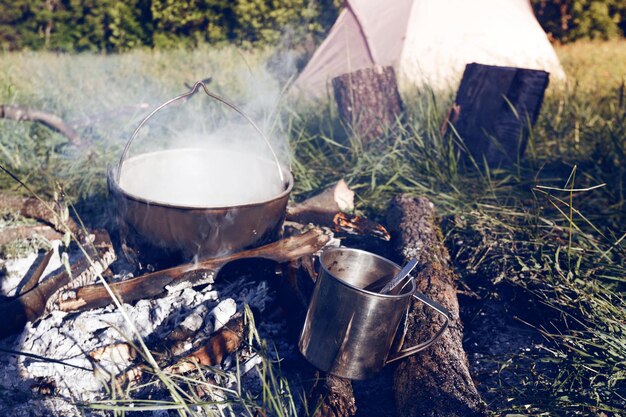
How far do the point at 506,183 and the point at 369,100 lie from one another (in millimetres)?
1339

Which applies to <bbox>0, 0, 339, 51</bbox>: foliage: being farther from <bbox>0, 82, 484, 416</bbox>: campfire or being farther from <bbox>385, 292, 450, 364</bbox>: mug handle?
<bbox>385, 292, 450, 364</bbox>: mug handle

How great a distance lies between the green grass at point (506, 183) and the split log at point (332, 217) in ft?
1.16

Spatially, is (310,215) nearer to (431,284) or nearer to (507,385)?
(431,284)

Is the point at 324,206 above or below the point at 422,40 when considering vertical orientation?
below

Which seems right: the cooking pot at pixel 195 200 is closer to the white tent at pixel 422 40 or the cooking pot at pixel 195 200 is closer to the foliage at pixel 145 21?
the white tent at pixel 422 40

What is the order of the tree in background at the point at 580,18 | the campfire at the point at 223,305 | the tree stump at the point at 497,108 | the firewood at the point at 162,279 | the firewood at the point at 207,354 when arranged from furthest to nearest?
the tree in background at the point at 580,18 → the tree stump at the point at 497,108 → the firewood at the point at 162,279 → the firewood at the point at 207,354 → the campfire at the point at 223,305

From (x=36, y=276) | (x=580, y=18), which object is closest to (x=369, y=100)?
(x=36, y=276)

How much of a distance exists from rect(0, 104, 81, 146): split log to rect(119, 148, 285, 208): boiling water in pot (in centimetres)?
153

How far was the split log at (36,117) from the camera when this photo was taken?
4.04 m

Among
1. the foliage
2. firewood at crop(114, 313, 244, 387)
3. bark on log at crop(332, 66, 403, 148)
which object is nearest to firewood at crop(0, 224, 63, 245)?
firewood at crop(114, 313, 244, 387)

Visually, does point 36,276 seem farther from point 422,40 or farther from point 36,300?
point 422,40

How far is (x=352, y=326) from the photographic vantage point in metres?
1.92

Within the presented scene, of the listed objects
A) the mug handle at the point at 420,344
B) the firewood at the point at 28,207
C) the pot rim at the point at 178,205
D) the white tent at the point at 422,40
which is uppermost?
the white tent at the point at 422,40

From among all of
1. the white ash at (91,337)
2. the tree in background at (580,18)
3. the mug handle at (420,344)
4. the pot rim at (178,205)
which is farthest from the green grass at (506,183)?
the tree in background at (580,18)
